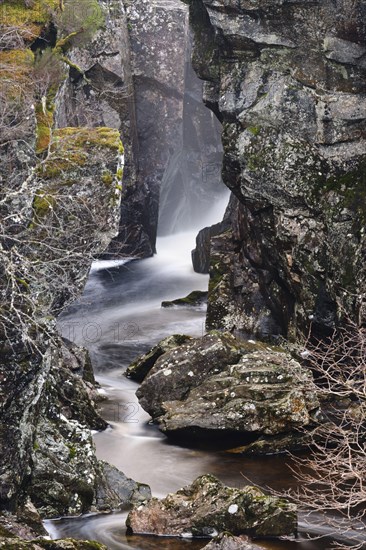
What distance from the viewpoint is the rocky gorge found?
1369cm

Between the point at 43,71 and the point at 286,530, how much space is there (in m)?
15.1

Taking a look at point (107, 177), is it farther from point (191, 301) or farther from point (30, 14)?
point (191, 301)

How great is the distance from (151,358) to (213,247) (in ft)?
23.4

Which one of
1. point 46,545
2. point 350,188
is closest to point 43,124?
point 350,188

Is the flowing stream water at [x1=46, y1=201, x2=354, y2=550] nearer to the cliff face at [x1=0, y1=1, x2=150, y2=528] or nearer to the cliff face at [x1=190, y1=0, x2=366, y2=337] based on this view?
the cliff face at [x1=0, y1=1, x2=150, y2=528]

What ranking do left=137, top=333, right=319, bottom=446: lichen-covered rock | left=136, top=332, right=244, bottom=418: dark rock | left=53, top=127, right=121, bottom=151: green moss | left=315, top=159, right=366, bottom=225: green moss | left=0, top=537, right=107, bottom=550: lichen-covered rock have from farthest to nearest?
left=315, top=159, right=366, bottom=225: green moss → left=53, top=127, right=121, bottom=151: green moss → left=136, top=332, right=244, bottom=418: dark rock → left=137, top=333, right=319, bottom=446: lichen-covered rock → left=0, top=537, right=107, bottom=550: lichen-covered rock

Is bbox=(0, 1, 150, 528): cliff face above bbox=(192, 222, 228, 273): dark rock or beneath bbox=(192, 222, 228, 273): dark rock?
above

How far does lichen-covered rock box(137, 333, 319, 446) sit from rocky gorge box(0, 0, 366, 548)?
0.14ft

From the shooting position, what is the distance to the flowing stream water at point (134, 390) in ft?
45.4

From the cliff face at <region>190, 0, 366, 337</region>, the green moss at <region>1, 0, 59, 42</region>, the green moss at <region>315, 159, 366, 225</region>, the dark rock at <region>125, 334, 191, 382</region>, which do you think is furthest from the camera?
the dark rock at <region>125, 334, 191, 382</region>

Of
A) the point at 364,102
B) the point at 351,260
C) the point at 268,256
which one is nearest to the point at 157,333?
the point at 268,256

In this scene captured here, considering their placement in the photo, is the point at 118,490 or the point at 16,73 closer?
the point at 118,490

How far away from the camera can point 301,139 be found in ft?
80.4

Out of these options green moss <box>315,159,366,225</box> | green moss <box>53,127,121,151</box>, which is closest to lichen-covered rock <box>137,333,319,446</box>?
green moss <box>315,159,366,225</box>
